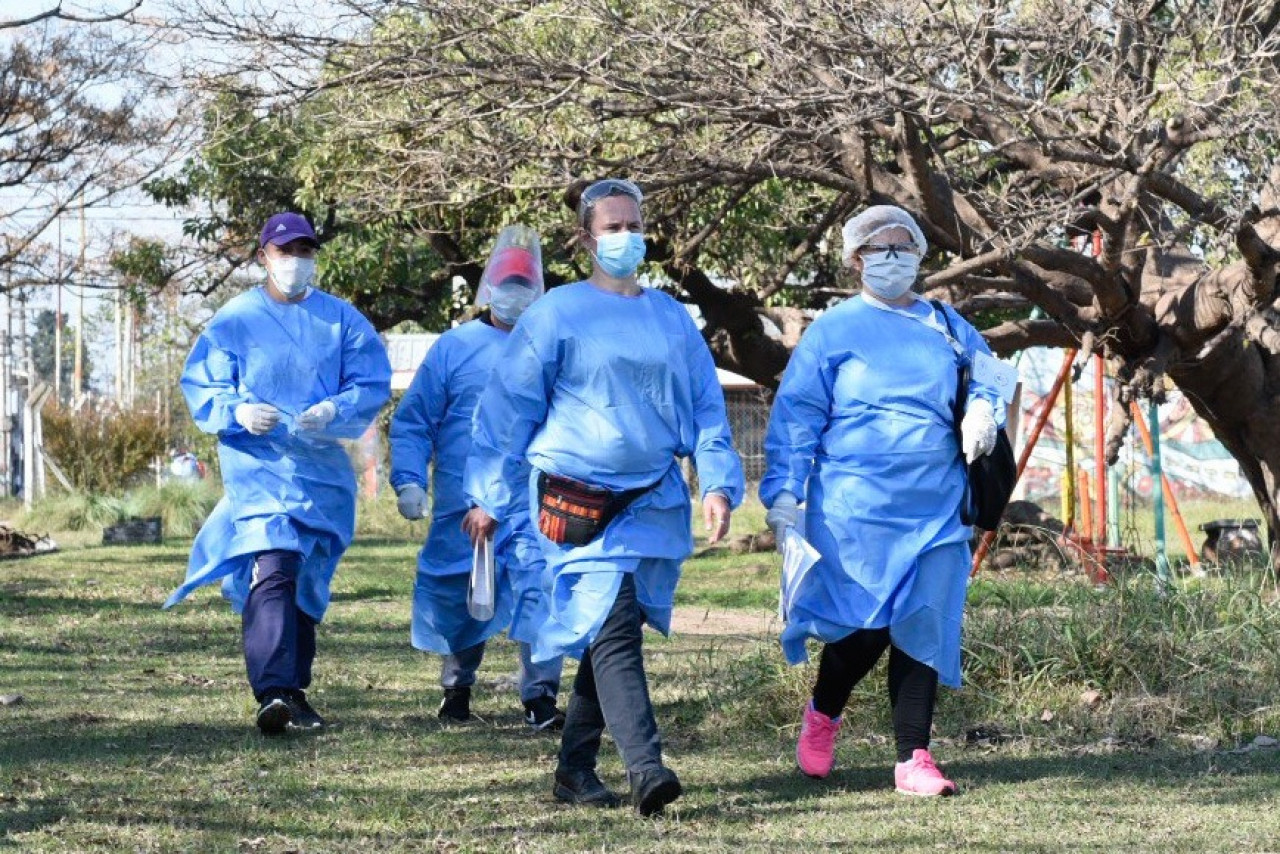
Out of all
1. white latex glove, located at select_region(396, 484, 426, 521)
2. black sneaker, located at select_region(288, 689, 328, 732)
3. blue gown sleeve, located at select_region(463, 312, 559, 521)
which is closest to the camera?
blue gown sleeve, located at select_region(463, 312, 559, 521)

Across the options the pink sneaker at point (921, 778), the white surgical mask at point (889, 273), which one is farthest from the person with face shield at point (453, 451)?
the pink sneaker at point (921, 778)

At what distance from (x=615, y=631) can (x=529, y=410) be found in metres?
0.67

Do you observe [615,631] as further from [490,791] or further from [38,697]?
[38,697]

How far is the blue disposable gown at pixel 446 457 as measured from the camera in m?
7.20

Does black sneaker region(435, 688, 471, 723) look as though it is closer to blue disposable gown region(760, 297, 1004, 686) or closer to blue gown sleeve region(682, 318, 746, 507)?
blue disposable gown region(760, 297, 1004, 686)

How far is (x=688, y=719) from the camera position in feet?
22.8

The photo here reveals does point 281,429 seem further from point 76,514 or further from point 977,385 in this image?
point 76,514

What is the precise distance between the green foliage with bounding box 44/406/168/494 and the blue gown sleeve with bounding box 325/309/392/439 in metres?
20.3

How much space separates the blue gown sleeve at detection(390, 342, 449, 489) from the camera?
23.6 ft

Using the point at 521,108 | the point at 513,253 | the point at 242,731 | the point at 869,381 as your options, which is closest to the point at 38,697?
the point at 242,731

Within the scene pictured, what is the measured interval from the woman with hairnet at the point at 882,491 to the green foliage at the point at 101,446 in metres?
22.1

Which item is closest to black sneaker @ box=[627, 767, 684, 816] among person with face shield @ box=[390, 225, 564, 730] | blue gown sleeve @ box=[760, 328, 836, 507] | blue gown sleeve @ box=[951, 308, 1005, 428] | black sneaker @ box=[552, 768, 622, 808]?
black sneaker @ box=[552, 768, 622, 808]

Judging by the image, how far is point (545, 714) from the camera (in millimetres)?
6852

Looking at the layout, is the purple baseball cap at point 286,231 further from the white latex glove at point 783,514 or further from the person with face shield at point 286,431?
the white latex glove at point 783,514
